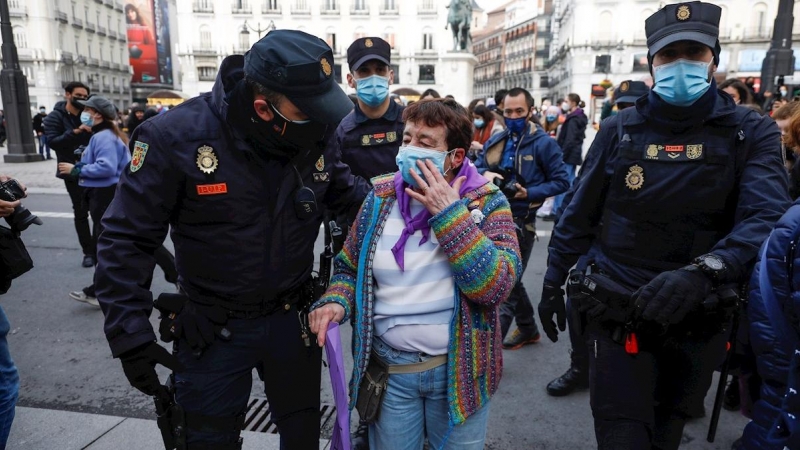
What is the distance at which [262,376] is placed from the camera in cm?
230

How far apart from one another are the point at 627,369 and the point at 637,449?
1.05 feet

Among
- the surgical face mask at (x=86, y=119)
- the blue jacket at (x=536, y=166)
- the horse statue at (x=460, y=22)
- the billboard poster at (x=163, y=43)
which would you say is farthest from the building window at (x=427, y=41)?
the blue jacket at (x=536, y=166)

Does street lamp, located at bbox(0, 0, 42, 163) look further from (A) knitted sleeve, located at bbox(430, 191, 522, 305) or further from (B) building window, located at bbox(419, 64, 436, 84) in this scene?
(B) building window, located at bbox(419, 64, 436, 84)

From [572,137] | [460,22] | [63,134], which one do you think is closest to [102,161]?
[63,134]

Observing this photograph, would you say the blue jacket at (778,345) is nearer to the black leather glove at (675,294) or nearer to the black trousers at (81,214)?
the black leather glove at (675,294)

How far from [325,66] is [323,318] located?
922mm

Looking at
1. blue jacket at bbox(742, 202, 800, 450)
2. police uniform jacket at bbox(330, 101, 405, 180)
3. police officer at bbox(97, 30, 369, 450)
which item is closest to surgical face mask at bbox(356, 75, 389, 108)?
police uniform jacket at bbox(330, 101, 405, 180)

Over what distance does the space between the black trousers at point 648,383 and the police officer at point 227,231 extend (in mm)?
1291

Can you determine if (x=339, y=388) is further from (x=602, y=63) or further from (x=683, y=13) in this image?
(x=602, y=63)

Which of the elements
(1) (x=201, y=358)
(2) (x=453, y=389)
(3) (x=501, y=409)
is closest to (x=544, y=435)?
(3) (x=501, y=409)

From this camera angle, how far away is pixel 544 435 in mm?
3338

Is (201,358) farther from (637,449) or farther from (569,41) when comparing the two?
(569,41)

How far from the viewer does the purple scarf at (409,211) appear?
207cm

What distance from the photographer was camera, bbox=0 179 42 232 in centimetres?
260
